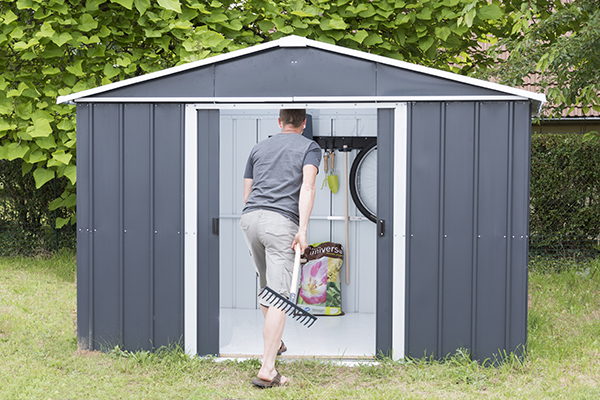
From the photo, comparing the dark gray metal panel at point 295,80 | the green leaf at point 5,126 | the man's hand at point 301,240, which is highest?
the dark gray metal panel at point 295,80

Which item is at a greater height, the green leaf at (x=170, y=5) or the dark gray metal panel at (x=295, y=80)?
the green leaf at (x=170, y=5)

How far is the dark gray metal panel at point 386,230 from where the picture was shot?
352 cm

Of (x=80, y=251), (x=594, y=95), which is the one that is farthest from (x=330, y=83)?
(x=594, y=95)

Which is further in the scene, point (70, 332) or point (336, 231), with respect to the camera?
point (336, 231)

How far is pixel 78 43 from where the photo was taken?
5641mm

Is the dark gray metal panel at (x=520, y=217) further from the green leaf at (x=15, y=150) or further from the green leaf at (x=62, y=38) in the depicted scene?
the green leaf at (x=15, y=150)

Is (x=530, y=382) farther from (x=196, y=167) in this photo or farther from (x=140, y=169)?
(x=140, y=169)

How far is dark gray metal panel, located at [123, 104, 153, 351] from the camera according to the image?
11.9 feet

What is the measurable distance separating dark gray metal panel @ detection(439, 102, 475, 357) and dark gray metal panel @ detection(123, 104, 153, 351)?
1944 mm

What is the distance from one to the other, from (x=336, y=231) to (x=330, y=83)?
2029 millimetres

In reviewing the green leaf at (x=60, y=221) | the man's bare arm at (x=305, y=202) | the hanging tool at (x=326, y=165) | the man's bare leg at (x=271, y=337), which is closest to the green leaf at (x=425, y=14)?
the hanging tool at (x=326, y=165)

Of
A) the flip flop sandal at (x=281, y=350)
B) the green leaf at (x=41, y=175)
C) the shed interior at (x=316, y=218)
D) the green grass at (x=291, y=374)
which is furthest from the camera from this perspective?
the green leaf at (x=41, y=175)

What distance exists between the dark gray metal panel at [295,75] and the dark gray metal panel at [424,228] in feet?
1.32

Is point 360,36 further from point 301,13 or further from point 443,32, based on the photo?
point 443,32
